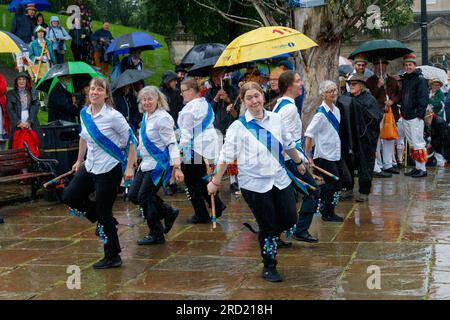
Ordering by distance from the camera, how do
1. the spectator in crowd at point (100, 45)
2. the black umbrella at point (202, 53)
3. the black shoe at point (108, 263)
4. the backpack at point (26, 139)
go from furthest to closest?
the spectator in crowd at point (100, 45), the black umbrella at point (202, 53), the backpack at point (26, 139), the black shoe at point (108, 263)

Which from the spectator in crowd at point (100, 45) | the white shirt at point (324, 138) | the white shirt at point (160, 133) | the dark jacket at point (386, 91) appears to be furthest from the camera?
the spectator in crowd at point (100, 45)

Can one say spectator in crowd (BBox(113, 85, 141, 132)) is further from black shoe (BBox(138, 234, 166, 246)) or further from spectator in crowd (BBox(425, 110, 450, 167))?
spectator in crowd (BBox(425, 110, 450, 167))

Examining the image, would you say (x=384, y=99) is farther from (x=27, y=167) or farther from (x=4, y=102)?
(x=4, y=102)

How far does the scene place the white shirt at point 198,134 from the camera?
9.34m

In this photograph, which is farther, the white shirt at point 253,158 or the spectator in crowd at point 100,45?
the spectator in crowd at point 100,45

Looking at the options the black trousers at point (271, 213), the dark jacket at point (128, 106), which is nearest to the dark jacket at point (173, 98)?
the dark jacket at point (128, 106)

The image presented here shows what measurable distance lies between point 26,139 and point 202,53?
3.49m

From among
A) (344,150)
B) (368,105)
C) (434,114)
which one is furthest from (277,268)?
(434,114)

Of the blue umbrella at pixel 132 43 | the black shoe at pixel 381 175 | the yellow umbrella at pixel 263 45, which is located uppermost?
the blue umbrella at pixel 132 43

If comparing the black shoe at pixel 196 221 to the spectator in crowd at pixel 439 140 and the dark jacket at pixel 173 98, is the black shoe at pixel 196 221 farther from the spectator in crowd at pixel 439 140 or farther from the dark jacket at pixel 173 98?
the spectator in crowd at pixel 439 140

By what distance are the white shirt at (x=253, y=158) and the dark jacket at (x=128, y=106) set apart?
5438 mm

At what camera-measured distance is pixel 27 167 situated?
→ 1175cm

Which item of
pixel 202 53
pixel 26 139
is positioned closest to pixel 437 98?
pixel 202 53

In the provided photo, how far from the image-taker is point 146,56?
100ft
